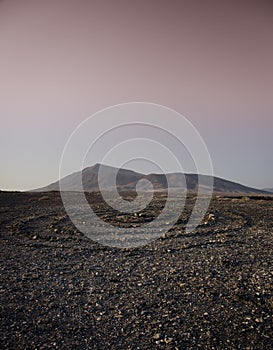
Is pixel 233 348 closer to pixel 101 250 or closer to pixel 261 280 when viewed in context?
pixel 261 280

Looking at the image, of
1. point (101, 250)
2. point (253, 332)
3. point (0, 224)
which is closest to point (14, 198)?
point (0, 224)

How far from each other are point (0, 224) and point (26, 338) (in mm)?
16807

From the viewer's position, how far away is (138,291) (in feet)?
40.5

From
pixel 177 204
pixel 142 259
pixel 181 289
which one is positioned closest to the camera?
pixel 181 289

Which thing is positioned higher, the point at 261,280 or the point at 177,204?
the point at 177,204

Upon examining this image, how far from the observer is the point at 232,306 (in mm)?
11086

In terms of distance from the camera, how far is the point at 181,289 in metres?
12.5

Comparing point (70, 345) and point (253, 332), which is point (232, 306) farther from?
point (70, 345)

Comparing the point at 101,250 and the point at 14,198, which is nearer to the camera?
the point at 101,250

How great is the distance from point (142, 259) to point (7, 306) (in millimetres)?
7154

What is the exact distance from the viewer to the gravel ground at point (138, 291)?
922 centimetres

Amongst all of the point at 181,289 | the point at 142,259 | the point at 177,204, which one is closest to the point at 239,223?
the point at 177,204

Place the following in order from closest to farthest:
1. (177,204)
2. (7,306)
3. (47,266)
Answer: (7,306), (47,266), (177,204)

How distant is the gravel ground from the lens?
30.2ft
